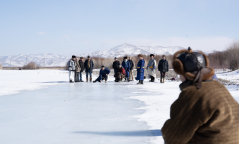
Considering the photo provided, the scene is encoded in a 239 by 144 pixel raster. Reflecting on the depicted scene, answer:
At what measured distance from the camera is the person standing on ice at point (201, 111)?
1.35m

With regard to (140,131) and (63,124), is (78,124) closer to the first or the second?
(63,124)

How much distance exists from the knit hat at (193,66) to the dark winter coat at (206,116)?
5 centimetres

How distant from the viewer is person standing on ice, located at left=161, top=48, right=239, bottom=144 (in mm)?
1354

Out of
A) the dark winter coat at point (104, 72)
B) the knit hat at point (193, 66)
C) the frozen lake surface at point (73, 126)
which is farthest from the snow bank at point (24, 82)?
the knit hat at point (193, 66)

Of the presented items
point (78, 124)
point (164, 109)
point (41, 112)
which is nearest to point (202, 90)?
point (78, 124)

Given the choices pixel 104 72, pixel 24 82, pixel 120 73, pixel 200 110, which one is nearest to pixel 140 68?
pixel 120 73

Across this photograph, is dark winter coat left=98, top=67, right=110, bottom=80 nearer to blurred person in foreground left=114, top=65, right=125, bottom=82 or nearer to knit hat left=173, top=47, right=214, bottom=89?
blurred person in foreground left=114, top=65, right=125, bottom=82

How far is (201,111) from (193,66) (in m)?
0.32

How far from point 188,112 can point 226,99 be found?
253mm

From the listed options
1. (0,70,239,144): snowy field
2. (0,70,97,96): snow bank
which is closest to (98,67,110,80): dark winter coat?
(0,70,97,96): snow bank

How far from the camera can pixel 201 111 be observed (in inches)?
53.2

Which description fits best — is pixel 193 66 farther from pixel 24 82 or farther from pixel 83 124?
pixel 24 82

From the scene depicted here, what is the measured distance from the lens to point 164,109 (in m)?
5.33

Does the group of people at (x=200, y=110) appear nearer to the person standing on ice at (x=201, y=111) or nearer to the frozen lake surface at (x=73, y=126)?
the person standing on ice at (x=201, y=111)
